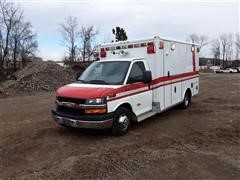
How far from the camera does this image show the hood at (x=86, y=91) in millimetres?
6727

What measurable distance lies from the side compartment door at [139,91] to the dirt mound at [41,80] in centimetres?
1354

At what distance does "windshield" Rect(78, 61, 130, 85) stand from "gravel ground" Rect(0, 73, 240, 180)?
4.61ft

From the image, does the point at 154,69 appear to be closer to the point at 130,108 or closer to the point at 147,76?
the point at 147,76

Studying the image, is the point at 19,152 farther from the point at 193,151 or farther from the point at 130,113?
the point at 193,151

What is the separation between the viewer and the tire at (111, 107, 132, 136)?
23.5ft

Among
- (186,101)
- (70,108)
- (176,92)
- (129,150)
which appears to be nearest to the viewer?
(129,150)

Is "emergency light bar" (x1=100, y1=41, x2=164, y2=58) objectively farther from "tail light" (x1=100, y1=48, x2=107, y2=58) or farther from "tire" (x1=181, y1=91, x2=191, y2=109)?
"tire" (x1=181, y1=91, x2=191, y2=109)

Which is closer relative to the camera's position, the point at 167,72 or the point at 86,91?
the point at 86,91

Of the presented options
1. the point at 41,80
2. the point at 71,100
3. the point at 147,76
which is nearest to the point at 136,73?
the point at 147,76

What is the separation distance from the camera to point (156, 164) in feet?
17.8

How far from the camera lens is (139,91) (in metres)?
7.94

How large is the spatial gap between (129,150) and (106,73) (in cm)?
249

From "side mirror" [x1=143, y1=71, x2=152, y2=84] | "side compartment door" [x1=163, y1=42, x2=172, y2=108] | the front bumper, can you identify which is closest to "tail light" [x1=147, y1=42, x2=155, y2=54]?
"side compartment door" [x1=163, y1=42, x2=172, y2=108]

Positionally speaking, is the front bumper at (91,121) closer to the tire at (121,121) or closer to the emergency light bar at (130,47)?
the tire at (121,121)
